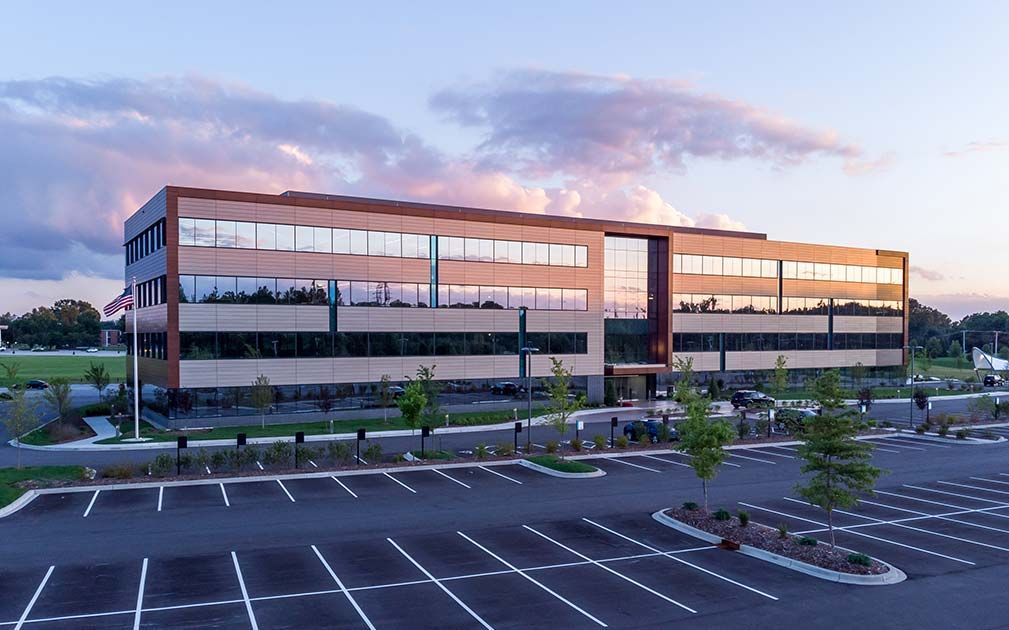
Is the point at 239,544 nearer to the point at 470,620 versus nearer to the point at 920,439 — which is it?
the point at 470,620

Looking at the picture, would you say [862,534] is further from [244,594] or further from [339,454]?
[339,454]

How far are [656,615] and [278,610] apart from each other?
7702 mm

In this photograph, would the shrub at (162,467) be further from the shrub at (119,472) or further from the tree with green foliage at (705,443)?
the tree with green foliage at (705,443)

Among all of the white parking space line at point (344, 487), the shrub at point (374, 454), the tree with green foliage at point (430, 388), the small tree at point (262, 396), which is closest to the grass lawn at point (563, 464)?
the shrub at point (374, 454)

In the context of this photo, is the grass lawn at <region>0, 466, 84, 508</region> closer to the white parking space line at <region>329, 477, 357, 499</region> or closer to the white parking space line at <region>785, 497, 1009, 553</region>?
the white parking space line at <region>329, 477, 357, 499</region>

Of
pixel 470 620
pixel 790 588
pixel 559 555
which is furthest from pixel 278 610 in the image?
pixel 790 588

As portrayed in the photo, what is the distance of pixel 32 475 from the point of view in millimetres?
28359

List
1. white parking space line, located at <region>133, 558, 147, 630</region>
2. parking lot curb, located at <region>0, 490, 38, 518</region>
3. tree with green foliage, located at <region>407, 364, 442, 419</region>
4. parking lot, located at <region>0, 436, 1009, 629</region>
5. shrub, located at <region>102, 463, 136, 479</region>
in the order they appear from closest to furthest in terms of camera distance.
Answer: white parking space line, located at <region>133, 558, 147, 630</region>
parking lot, located at <region>0, 436, 1009, 629</region>
parking lot curb, located at <region>0, 490, 38, 518</region>
shrub, located at <region>102, 463, 136, 479</region>
tree with green foliage, located at <region>407, 364, 442, 419</region>

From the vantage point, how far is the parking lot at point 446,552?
15.2m

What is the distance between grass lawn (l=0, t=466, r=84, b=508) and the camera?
2591cm

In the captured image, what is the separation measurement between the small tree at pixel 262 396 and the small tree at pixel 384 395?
706 cm

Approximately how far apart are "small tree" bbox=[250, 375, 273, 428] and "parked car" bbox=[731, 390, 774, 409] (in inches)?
1332

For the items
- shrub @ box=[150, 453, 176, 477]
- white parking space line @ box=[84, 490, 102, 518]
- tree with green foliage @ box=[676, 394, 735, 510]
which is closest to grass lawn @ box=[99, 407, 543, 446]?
shrub @ box=[150, 453, 176, 477]

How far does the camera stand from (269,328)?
1834 inches
